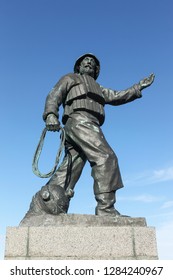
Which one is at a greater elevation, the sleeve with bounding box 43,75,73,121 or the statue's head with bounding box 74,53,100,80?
the statue's head with bounding box 74,53,100,80

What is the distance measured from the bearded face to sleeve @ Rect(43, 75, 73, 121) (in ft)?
1.47

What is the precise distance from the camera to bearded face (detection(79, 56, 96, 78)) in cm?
645

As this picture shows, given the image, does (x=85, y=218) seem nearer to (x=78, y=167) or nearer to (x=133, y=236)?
(x=133, y=236)

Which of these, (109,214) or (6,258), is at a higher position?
(109,214)

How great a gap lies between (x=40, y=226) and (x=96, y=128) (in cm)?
196

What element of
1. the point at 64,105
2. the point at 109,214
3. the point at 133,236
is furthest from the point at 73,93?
the point at 133,236

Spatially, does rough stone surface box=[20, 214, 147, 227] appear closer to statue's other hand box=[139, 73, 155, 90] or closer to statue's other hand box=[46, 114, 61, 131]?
statue's other hand box=[46, 114, 61, 131]

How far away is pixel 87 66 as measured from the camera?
21.1ft

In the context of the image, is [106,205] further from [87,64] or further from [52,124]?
[87,64]

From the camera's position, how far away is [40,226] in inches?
179

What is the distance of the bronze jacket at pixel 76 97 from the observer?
5.83 m

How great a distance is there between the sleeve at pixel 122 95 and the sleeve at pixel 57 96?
814 millimetres

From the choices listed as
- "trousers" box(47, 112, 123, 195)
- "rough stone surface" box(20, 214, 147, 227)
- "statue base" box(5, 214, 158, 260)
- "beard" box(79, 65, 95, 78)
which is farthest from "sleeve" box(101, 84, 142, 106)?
"statue base" box(5, 214, 158, 260)

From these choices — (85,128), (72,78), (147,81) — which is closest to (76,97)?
(72,78)
